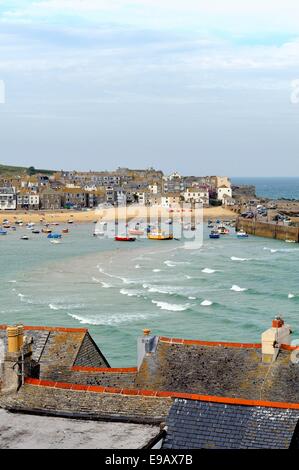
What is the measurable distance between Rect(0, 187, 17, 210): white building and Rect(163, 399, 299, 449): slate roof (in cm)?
16807

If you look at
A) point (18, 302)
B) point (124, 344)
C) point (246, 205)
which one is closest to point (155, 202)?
point (246, 205)

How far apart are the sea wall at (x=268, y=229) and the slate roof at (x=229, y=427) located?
311 ft

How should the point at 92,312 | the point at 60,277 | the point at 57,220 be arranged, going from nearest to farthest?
the point at 92,312 → the point at 60,277 → the point at 57,220

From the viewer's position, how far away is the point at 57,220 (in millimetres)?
153125

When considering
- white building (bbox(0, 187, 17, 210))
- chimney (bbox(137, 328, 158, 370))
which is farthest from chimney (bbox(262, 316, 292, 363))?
white building (bbox(0, 187, 17, 210))

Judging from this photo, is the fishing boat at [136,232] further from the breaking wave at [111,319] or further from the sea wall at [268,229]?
the breaking wave at [111,319]

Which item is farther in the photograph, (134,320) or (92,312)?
(92,312)

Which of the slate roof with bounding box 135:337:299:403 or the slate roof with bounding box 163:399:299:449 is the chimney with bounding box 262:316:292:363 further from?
the slate roof with bounding box 163:399:299:449

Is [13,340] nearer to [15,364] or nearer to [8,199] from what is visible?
[15,364]

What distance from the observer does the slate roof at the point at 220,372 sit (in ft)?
60.0

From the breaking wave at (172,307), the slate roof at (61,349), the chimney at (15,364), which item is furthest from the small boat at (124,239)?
the chimney at (15,364)
